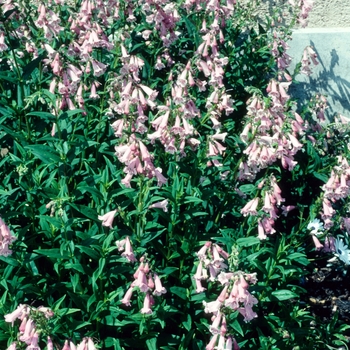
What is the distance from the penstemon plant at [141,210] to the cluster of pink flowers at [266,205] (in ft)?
0.05

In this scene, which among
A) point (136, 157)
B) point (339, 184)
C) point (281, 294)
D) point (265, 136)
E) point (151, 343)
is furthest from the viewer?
point (339, 184)

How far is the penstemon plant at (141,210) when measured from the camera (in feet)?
10.5

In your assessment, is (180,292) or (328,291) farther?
(328,291)

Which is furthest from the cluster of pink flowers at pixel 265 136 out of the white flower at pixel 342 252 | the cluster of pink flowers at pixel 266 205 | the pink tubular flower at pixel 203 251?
the white flower at pixel 342 252

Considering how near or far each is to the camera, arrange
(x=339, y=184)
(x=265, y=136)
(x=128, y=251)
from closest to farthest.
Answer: (x=128, y=251) → (x=265, y=136) → (x=339, y=184)

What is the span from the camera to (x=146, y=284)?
3043 millimetres

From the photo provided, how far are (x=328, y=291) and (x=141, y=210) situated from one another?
8.68 ft

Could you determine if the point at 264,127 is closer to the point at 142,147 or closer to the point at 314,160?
the point at 142,147

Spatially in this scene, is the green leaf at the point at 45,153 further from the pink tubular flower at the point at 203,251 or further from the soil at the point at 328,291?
the soil at the point at 328,291

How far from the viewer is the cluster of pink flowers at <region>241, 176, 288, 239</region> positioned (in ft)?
11.6

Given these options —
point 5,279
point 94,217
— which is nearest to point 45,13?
point 94,217

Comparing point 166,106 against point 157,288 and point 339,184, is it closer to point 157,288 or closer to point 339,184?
point 157,288

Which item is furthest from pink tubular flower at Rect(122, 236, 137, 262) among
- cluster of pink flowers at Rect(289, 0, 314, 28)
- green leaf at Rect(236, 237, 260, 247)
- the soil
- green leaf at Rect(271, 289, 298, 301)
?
cluster of pink flowers at Rect(289, 0, 314, 28)

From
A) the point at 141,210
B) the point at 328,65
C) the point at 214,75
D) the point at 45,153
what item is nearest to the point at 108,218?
the point at 141,210
